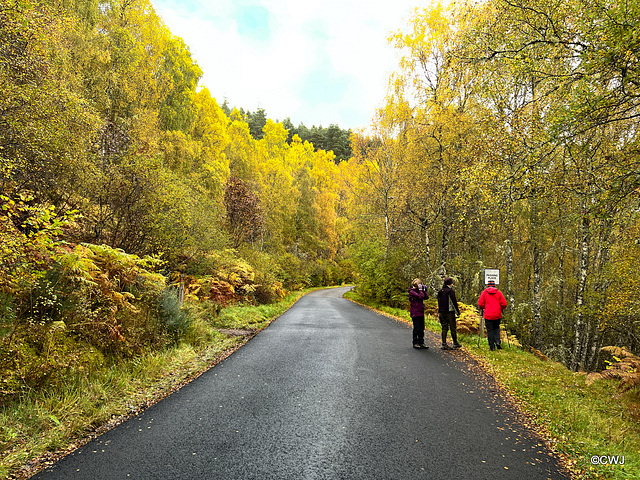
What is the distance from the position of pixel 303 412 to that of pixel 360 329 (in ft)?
24.5

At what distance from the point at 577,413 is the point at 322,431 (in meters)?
3.57

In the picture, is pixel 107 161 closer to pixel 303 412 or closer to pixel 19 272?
pixel 19 272

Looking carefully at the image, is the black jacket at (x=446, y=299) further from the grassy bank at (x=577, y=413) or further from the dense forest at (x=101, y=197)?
the dense forest at (x=101, y=197)

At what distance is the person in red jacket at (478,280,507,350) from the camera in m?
8.78

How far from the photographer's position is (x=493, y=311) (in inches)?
345

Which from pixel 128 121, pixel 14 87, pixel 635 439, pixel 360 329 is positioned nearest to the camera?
pixel 635 439

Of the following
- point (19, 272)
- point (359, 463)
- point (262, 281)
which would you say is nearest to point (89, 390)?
point (19, 272)

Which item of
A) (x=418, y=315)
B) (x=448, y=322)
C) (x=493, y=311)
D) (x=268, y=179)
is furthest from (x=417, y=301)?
(x=268, y=179)

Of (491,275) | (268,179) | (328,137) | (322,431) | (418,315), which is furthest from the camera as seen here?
(328,137)

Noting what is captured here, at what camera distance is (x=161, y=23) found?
17.5 meters

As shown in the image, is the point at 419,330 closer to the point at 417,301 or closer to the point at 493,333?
the point at 417,301

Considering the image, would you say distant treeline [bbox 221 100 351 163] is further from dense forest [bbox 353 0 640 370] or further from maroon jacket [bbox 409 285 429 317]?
maroon jacket [bbox 409 285 429 317]

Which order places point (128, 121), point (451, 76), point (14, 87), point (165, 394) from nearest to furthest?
1. point (165, 394)
2. point (14, 87)
3. point (128, 121)
4. point (451, 76)

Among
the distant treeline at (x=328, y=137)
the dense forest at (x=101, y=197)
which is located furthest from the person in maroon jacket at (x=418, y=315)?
the distant treeline at (x=328, y=137)
